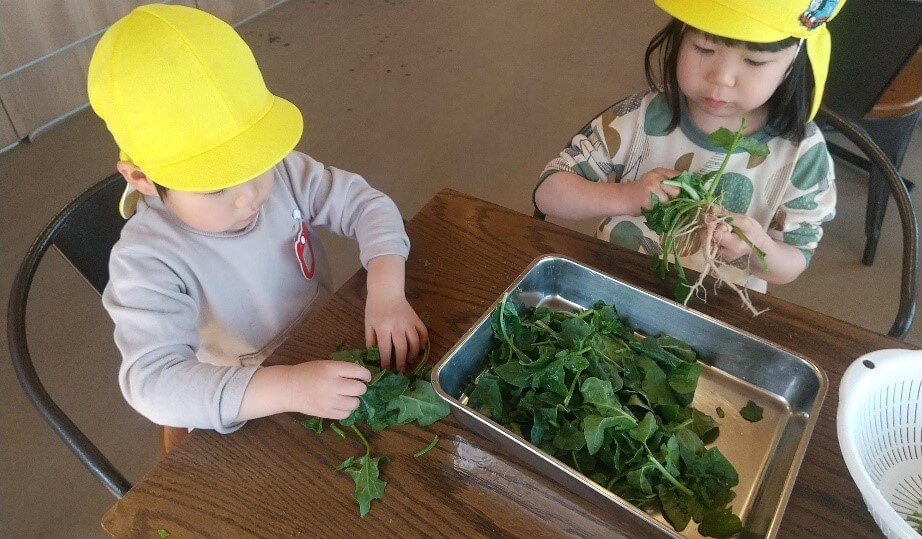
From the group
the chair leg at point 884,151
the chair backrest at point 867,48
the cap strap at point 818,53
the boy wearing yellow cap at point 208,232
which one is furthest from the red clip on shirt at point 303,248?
the chair leg at point 884,151

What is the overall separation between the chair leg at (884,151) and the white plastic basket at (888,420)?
1.38 m

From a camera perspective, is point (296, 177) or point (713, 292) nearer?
point (713, 292)

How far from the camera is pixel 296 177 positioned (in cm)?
102

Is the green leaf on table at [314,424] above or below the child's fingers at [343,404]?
below

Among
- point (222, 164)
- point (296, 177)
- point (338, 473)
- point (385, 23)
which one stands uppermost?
point (222, 164)

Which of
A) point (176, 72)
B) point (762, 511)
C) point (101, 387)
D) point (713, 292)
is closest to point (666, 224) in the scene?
point (713, 292)

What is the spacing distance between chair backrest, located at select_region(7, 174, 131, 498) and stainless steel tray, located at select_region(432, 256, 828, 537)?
0.48 metres

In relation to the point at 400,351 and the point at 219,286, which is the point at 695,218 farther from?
the point at 219,286

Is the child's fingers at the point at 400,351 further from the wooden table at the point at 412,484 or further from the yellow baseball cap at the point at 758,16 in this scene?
the yellow baseball cap at the point at 758,16

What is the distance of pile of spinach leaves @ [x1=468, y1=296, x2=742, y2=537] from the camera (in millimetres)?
646

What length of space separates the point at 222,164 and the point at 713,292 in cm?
65

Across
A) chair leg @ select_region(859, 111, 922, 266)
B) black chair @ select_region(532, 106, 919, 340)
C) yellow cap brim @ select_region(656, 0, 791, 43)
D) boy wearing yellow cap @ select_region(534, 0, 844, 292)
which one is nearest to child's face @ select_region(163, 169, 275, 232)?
boy wearing yellow cap @ select_region(534, 0, 844, 292)

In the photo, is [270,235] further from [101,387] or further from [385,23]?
[385,23]

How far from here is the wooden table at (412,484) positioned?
2.10 feet
